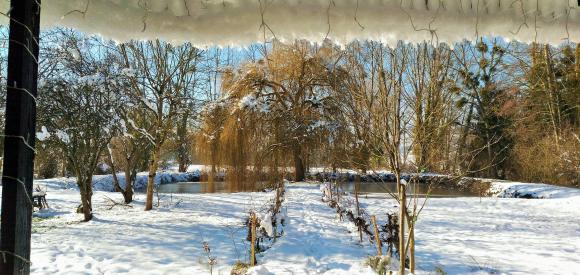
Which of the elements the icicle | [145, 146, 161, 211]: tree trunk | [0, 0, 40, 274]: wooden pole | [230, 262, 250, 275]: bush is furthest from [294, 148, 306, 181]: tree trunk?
[0, 0, 40, 274]: wooden pole

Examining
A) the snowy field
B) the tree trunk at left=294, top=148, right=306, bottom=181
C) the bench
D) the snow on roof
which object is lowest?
the snowy field

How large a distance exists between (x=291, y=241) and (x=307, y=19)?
431 cm

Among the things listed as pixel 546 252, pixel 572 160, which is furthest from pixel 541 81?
pixel 546 252

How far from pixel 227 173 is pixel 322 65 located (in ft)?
18.7

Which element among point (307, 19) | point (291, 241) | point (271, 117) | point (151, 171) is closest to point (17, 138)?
point (307, 19)

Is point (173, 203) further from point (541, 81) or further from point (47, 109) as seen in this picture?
point (541, 81)

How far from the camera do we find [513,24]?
2092mm

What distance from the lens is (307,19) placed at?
188 cm

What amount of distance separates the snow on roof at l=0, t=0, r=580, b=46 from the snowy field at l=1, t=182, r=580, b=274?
2645 millimetres

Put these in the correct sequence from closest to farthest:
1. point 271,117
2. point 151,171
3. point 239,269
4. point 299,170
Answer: point 239,269 < point 151,171 < point 271,117 < point 299,170

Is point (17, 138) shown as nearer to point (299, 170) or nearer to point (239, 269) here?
point (239, 269)

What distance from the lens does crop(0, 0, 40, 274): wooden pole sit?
1491 mm

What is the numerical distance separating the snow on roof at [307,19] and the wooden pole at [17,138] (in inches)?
8.6

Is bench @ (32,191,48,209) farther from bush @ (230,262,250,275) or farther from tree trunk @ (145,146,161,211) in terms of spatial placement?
bush @ (230,262,250,275)
